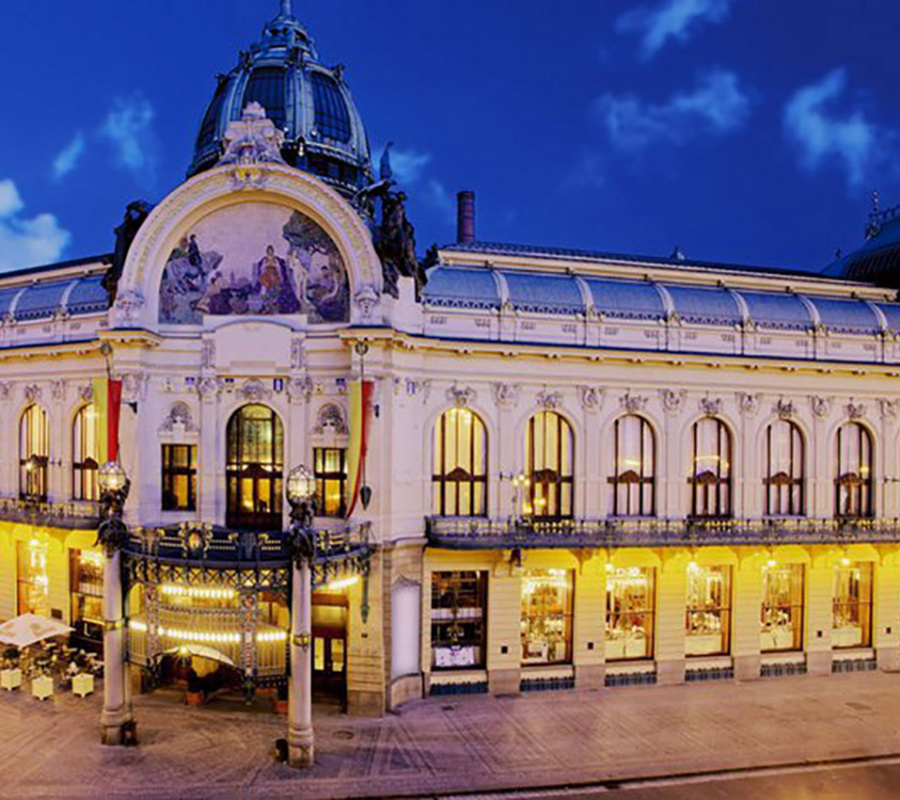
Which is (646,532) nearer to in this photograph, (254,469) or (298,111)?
(254,469)

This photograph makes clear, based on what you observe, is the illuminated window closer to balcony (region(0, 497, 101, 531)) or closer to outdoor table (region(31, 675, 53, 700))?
balcony (region(0, 497, 101, 531))

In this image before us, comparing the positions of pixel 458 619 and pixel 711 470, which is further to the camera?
pixel 711 470

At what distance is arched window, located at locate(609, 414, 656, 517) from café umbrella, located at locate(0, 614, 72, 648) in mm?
20789

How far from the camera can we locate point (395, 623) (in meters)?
27.1

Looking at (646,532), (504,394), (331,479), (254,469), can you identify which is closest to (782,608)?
(646,532)

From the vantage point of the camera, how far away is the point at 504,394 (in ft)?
95.6

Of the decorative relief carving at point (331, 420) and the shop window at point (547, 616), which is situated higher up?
the decorative relief carving at point (331, 420)

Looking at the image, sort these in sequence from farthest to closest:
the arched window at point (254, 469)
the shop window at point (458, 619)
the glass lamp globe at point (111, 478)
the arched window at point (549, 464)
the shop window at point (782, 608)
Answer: the shop window at point (782, 608) < the arched window at point (549, 464) < the shop window at point (458, 619) < the arched window at point (254, 469) < the glass lamp globe at point (111, 478)

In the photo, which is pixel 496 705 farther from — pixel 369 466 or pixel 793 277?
pixel 793 277

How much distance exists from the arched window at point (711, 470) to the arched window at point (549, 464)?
513 cm

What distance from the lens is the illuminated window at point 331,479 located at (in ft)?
90.8

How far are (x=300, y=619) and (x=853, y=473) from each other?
2334cm

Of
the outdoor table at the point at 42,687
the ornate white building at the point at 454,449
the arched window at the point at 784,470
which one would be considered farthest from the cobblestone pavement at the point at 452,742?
the arched window at the point at 784,470

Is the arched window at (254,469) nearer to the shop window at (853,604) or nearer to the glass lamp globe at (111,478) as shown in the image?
the glass lamp globe at (111,478)
